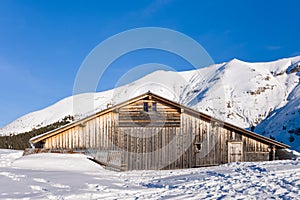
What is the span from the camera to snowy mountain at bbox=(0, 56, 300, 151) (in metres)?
66.2

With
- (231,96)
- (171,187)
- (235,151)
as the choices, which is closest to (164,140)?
(235,151)

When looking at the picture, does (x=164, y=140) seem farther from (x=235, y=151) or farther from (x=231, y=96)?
(x=231, y=96)

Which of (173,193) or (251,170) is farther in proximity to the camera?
(251,170)

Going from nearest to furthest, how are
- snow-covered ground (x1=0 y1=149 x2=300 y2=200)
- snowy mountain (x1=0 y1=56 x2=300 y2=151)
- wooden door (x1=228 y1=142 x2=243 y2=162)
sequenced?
snow-covered ground (x1=0 y1=149 x2=300 y2=200) < wooden door (x1=228 y1=142 x2=243 y2=162) < snowy mountain (x1=0 y1=56 x2=300 y2=151)

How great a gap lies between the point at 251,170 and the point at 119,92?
109m

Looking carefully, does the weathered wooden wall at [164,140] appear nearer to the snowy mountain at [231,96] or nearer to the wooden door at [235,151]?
the wooden door at [235,151]

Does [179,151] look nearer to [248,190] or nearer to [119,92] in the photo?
[248,190]

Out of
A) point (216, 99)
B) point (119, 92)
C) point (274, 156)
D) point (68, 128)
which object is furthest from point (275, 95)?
point (68, 128)

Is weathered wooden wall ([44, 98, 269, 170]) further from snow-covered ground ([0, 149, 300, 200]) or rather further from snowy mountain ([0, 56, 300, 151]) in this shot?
snowy mountain ([0, 56, 300, 151])

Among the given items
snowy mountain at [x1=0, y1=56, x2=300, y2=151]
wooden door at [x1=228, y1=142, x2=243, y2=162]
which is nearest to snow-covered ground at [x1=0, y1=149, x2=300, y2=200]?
wooden door at [x1=228, y1=142, x2=243, y2=162]

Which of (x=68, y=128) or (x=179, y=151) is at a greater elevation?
(x=68, y=128)

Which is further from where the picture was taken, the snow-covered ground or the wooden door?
the wooden door

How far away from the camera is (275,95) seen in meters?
91.3

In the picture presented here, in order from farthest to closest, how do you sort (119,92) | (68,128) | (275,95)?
(119,92) → (275,95) → (68,128)
